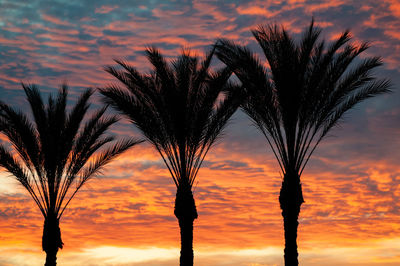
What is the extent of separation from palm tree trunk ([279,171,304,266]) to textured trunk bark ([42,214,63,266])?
9.19 metres

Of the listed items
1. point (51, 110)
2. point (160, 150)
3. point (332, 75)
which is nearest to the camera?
point (332, 75)

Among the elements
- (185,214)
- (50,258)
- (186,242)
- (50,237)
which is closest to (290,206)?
(185,214)

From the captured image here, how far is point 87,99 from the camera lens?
22.6 meters

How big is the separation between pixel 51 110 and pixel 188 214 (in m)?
6.73

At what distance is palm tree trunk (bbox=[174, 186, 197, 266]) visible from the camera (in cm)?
2077

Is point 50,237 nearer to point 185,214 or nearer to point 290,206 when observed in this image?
point 185,214

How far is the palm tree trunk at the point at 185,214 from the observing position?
20766 mm

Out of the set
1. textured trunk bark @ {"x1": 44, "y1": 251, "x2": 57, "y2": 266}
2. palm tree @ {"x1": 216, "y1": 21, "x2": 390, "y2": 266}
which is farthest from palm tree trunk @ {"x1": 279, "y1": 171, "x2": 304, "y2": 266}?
textured trunk bark @ {"x1": 44, "y1": 251, "x2": 57, "y2": 266}

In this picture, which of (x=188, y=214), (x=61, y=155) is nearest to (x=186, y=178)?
(x=188, y=214)

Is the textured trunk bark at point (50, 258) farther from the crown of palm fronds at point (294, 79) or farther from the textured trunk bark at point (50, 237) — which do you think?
the crown of palm fronds at point (294, 79)

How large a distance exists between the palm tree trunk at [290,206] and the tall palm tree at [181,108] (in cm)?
320

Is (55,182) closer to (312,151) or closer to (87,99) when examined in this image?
(87,99)

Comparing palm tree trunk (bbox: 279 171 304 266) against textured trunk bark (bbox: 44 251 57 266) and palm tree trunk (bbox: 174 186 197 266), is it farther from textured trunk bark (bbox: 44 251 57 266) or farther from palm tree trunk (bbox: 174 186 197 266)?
textured trunk bark (bbox: 44 251 57 266)

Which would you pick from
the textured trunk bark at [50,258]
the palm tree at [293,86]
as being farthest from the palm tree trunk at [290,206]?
the textured trunk bark at [50,258]
